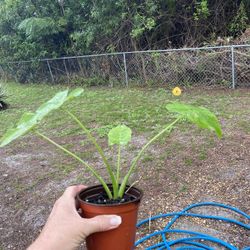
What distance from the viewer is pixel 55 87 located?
9.77 meters

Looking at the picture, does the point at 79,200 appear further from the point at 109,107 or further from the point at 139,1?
the point at 139,1

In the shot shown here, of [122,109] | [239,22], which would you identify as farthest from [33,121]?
[239,22]

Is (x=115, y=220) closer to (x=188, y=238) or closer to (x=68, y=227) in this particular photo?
(x=68, y=227)

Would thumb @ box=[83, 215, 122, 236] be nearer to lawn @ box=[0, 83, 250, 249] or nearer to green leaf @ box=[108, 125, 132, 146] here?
green leaf @ box=[108, 125, 132, 146]

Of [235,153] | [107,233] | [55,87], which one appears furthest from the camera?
[55,87]

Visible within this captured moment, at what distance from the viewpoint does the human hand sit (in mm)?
1075

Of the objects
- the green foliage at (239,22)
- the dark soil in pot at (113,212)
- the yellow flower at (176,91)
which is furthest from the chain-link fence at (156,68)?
the dark soil in pot at (113,212)

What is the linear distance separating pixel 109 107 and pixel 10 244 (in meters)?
4.03

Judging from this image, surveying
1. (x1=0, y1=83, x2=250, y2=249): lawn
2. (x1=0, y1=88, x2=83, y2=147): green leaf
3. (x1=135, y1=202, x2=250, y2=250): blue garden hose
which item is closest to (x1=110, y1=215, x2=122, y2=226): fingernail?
(x1=0, y1=88, x2=83, y2=147): green leaf

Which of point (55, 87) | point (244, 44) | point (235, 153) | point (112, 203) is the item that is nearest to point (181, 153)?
point (235, 153)

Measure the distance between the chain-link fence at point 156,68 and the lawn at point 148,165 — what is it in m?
1.00

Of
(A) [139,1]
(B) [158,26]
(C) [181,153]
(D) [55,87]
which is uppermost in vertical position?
(A) [139,1]

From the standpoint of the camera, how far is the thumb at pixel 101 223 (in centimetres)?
112

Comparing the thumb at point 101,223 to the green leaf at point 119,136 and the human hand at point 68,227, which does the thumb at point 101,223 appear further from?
the green leaf at point 119,136
